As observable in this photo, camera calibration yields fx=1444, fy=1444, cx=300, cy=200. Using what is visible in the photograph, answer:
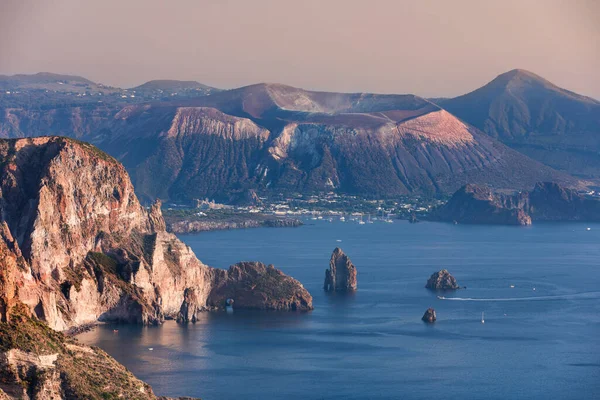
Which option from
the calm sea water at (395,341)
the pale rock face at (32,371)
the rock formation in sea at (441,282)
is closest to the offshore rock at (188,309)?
the calm sea water at (395,341)

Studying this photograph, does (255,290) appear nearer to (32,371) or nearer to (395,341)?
(395,341)

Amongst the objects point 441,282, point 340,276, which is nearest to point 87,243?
point 340,276

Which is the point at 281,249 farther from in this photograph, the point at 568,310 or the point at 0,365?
the point at 0,365

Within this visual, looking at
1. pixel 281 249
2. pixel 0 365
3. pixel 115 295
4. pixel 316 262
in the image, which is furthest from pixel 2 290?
pixel 281 249

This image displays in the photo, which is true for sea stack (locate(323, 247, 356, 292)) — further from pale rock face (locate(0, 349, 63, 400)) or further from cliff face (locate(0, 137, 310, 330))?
pale rock face (locate(0, 349, 63, 400))

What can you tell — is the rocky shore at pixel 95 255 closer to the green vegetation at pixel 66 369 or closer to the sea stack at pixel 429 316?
the sea stack at pixel 429 316
